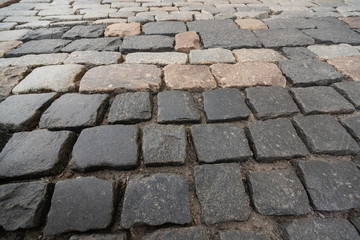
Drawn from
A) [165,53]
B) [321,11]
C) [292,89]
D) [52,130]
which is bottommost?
[52,130]

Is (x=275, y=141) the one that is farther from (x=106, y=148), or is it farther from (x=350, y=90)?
(x=106, y=148)

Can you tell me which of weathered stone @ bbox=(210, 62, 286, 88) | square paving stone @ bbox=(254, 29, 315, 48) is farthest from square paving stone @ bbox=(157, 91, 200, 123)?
→ square paving stone @ bbox=(254, 29, 315, 48)

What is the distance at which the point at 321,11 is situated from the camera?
3084mm

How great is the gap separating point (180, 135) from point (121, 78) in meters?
0.80

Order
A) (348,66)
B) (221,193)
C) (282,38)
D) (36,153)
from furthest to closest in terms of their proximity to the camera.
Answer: (282,38) < (348,66) < (36,153) < (221,193)

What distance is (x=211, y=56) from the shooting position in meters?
1.98

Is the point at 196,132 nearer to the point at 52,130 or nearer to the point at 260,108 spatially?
the point at 260,108

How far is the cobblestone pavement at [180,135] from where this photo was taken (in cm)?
95

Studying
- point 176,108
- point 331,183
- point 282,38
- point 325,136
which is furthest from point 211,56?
point 331,183

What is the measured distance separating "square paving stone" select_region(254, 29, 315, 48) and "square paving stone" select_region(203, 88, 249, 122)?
1.03 m

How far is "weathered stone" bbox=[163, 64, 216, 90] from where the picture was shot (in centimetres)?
163

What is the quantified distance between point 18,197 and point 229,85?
1538 mm

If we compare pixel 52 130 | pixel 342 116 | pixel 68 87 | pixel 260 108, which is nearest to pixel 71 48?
pixel 68 87

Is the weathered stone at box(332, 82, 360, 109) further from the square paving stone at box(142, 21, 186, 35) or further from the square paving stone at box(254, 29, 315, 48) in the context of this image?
the square paving stone at box(142, 21, 186, 35)
